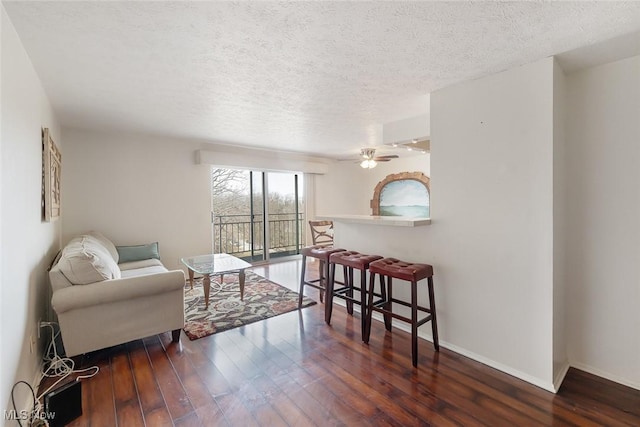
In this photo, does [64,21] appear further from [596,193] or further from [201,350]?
[596,193]

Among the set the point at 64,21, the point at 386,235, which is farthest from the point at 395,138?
the point at 64,21

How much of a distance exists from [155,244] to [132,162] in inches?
47.3

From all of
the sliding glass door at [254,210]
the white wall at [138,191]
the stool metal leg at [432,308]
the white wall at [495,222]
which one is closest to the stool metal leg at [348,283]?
the white wall at [495,222]

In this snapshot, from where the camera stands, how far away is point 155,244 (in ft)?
13.3

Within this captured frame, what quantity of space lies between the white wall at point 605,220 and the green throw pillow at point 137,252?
178 inches

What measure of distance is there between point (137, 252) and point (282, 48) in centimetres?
337

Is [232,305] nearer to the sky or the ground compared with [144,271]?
nearer to the ground

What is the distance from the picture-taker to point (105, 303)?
2150mm

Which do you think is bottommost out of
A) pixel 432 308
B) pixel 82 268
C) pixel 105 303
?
pixel 432 308

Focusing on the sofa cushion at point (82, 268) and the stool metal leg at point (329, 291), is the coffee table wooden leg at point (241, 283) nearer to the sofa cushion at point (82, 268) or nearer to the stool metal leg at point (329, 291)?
the stool metal leg at point (329, 291)

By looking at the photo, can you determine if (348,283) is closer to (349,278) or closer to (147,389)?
(349,278)

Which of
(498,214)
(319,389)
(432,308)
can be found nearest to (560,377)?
(432,308)

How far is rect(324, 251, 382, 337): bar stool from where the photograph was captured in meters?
2.59

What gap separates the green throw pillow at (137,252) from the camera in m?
3.75
